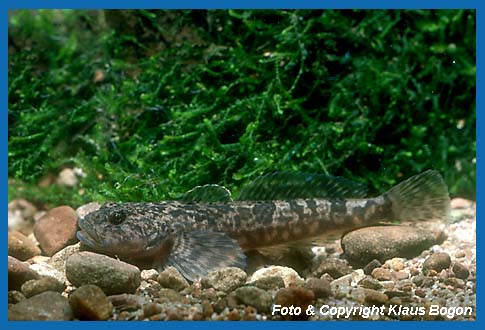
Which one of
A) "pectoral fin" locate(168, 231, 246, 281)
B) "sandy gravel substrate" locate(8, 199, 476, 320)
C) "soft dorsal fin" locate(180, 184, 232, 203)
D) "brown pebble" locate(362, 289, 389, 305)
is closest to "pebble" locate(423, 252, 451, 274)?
"sandy gravel substrate" locate(8, 199, 476, 320)

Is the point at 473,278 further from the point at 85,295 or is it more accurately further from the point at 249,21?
the point at 249,21

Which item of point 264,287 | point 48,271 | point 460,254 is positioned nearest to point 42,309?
point 48,271

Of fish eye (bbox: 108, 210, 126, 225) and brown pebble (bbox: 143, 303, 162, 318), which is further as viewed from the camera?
fish eye (bbox: 108, 210, 126, 225)

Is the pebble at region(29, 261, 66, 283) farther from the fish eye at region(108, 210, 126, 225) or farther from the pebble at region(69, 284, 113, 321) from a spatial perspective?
the fish eye at region(108, 210, 126, 225)

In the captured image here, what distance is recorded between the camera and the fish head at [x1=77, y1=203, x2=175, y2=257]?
10.3 ft

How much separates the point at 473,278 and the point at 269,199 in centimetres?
144

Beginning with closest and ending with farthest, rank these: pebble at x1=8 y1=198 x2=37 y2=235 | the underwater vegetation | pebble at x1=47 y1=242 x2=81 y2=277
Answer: pebble at x1=47 y1=242 x2=81 y2=277 → the underwater vegetation → pebble at x1=8 y1=198 x2=37 y2=235

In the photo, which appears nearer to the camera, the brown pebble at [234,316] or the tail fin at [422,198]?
the brown pebble at [234,316]

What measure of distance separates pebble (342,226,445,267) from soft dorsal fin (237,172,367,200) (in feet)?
1.44

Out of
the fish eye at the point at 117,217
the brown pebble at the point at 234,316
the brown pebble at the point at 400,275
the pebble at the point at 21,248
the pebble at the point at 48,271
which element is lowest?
the brown pebble at the point at 234,316

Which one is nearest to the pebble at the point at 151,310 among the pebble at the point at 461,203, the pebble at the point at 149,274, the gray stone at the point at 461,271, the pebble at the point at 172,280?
the pebble at the point at 172,280

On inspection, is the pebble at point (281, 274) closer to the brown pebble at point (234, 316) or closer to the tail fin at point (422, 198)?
the brown pebble at point (234, 316)

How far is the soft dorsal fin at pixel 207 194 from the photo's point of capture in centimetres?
349

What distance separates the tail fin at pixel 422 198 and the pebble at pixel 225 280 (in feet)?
5.13
